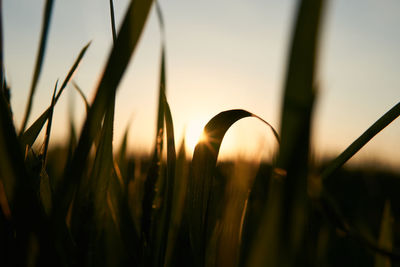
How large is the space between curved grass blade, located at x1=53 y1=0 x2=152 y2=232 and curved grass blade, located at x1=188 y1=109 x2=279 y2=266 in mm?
126

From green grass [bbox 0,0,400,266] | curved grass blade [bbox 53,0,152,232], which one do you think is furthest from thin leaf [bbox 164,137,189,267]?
curved grass blade [bbox 53,0,152,232]

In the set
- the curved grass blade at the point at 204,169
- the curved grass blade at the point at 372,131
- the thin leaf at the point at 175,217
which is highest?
the curved grass blade at the point at 372,131

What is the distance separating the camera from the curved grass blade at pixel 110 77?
0.19m

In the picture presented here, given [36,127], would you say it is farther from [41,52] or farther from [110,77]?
[110,77]

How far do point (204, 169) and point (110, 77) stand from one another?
0.15m

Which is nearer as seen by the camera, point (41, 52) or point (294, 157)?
point (294, 157)

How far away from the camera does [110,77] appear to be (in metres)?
0.20

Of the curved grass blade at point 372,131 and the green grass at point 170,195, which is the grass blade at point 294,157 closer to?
the green grass at point 170,195

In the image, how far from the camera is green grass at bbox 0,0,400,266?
6.2 inches

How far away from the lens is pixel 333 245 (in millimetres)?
1056

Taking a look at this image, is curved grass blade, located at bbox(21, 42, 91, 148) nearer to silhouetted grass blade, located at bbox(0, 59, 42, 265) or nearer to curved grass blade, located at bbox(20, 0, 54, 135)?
curved grass blade, located at bbox(20, 0, 54, 135)

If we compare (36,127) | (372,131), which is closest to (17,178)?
(36,127)

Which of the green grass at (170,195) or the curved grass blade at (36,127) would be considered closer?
the green grass at (170,195)

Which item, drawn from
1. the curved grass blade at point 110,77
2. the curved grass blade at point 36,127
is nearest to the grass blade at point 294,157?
the curved grass blade at point 110,77
